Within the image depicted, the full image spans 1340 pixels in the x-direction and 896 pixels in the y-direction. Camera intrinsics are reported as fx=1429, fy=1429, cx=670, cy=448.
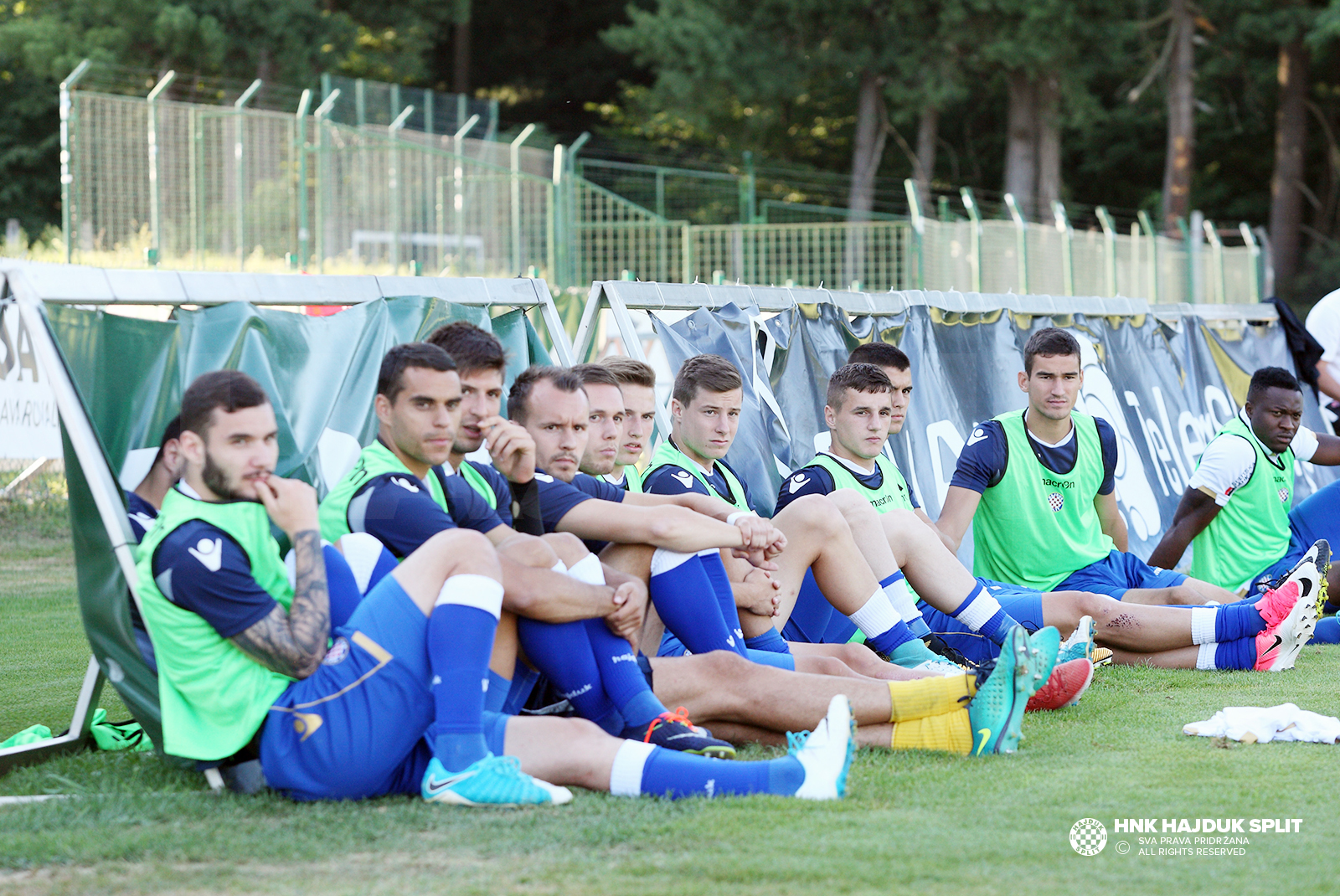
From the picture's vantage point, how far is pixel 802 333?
7.09 meters

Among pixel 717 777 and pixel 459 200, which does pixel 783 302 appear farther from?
pixel 459 200

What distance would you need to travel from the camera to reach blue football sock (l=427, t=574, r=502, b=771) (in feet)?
12.0

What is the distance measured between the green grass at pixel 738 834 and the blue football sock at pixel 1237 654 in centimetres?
Answer: 141

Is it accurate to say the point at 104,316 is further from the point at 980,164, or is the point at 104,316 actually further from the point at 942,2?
the point at 980,164

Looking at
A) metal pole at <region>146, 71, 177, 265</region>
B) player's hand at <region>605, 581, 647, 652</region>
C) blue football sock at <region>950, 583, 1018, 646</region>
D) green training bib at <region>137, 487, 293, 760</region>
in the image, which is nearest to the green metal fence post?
metal pole at <region>146, 71, 177, 265</region>

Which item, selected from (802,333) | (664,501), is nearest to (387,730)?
(664,501)

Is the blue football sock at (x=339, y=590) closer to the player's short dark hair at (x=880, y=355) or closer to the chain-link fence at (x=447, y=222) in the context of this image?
the player's short dark hair at (x=880, y=355)

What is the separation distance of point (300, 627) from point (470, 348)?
3.82ft

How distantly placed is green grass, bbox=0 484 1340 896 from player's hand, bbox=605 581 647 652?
0.52m

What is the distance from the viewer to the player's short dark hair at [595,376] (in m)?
5.08

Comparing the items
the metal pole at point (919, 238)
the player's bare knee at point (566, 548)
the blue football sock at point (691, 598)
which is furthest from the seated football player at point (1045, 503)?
the metal pole at point (919, 238)

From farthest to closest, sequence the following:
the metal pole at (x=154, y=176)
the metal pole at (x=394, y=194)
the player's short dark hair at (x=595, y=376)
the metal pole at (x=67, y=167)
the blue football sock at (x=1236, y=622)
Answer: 1. the metal pole at (x=394, y=194)
2. the metal pole at (x=154, y=176)
3. the metal pole at (x=67, y=167)
4. the blue football sock at (x=1236, y=622)
5. the player's short dark hair at (x=595, y=376)

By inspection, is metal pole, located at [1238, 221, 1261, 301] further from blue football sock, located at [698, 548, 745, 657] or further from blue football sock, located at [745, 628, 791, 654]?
blue football sock, located at [698, 548, 745, 657]

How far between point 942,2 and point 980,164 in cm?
815
